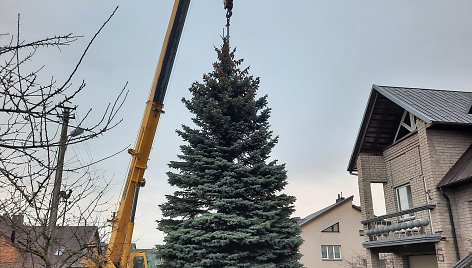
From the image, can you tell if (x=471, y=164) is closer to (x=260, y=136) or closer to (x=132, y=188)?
(x=260, y=136)

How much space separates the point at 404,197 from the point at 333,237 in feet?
57.5

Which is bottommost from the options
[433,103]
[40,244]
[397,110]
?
[40,244]

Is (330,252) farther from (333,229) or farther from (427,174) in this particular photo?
(427,174)

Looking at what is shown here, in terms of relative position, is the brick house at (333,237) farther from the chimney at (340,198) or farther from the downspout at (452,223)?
the downspout at (452,223)

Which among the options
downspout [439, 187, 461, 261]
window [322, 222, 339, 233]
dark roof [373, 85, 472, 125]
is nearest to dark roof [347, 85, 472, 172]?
dark roof [373, 85, 472, 125]

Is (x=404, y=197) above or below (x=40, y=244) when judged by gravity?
above

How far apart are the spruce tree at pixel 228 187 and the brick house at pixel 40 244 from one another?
4.99 meters

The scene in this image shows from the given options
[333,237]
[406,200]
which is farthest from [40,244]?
[333,237]

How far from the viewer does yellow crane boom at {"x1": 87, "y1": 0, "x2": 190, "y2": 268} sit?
31.6ft

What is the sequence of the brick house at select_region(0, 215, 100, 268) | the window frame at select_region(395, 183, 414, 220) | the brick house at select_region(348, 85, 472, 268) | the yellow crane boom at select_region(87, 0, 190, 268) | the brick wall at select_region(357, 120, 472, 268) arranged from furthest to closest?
1. the window frame at select_region(395, 183, 414, 220)
2. the brick house at select_region(348, 85, 472, 268)
3. the brick wall at select_region(357, 120, 472, 268)
4. the yellow crane boom at select_region(87, 0, 190, 268)
5. the brick house at select_region(0, 215, 100, 268)

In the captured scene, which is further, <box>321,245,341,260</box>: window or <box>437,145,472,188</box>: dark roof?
<box>321,245,341,260</box>: window

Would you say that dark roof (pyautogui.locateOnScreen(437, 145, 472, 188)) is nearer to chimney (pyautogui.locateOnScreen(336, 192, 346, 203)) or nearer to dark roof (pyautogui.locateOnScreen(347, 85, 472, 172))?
dark roof (pyautogui.locateOnScreen(347, 85, 472, 172))

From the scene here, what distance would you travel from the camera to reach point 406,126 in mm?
12484

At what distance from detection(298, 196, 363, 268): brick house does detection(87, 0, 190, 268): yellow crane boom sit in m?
19.7
